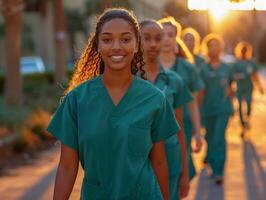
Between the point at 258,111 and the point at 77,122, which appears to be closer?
the point at 77,122

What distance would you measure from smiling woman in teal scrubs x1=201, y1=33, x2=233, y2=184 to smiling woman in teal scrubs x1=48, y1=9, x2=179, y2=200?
23.4 ft

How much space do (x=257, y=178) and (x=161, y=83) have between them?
526cm

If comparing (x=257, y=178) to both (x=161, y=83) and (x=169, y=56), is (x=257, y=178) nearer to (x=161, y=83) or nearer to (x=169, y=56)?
(x=169, y=56)

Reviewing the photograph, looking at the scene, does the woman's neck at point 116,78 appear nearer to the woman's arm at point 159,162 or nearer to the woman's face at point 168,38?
the woman's arm at point 159,162

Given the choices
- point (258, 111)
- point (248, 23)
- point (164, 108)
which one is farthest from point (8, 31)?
point (248, 23)

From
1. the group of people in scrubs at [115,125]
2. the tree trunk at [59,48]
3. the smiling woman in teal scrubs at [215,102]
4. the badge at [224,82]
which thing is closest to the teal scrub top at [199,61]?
the smiling woman in teal scrubs at [215,102]

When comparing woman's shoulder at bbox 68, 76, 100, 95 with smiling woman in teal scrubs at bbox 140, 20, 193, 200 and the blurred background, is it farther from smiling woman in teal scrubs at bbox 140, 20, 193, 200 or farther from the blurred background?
smiling woman in teal scrubs at bbox 140, 20, 193, 200

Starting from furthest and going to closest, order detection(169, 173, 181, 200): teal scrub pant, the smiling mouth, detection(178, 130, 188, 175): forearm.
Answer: detection(169, 173, 181, 200): teal scrub pant < detection(178, 130, 188, 175): forearm < the smiling mouth

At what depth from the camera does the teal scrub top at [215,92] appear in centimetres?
1153

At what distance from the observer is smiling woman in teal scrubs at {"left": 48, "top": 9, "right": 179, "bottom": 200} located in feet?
13.2

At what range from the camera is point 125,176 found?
4.03 meters

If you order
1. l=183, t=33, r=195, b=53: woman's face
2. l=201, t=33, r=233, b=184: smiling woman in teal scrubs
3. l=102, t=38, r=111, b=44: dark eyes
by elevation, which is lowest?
l=201, t=33, r=233, b=184: smiling woman in teal scrubs

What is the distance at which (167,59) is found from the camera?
7391 millimetres

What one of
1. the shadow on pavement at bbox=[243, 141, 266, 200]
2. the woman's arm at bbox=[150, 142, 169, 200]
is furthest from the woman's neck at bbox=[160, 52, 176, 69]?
the woman's arm at bbox=[150, 142, 169, 200]
